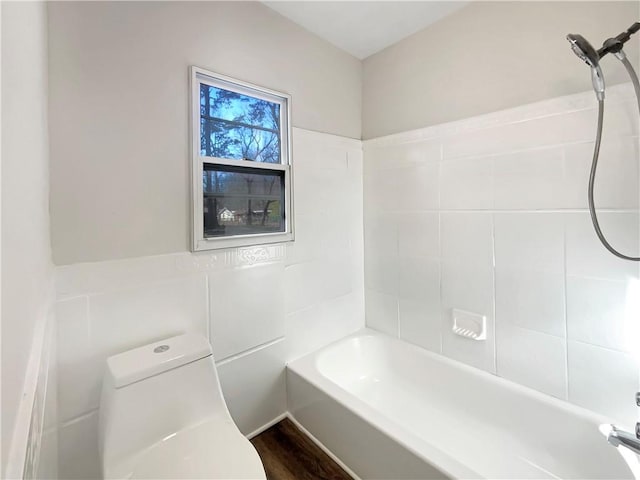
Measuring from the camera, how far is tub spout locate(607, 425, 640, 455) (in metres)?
1.09

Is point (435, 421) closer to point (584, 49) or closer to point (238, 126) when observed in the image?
point (584, 49)

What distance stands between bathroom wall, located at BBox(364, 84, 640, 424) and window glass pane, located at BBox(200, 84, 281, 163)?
87 cm

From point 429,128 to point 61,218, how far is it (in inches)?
76.1

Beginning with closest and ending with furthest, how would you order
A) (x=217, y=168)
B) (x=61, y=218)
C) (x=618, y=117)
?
(x=61, y=218) → (x=618, y=117) → (x=217, y=168)

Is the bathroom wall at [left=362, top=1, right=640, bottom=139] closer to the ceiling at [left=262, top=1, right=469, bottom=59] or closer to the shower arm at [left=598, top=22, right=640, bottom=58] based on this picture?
the ceiling at [left=262, top=1, right=469, bottom=59]

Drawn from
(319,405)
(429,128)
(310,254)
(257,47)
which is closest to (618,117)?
(429,128)

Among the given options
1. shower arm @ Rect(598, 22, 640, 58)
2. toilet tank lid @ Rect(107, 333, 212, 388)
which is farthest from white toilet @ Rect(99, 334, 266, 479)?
shower arm @ Rect(598, 22, 640, 58)

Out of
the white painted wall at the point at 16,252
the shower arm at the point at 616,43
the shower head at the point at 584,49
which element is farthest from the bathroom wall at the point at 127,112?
the shower arm at the point at 616,43

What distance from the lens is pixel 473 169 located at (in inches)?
65.1

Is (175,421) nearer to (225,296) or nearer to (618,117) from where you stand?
(225,296)

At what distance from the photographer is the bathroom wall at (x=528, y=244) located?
4.08ft

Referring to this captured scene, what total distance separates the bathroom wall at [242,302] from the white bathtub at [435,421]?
24 centimetres

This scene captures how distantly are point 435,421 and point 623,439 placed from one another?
81 centimetres

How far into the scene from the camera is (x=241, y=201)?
1.60 metres
